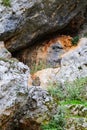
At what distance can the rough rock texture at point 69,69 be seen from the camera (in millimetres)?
12227

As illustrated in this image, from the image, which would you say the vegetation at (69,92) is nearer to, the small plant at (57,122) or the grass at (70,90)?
the grass at (70,90)

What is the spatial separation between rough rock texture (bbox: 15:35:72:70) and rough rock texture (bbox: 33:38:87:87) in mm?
655

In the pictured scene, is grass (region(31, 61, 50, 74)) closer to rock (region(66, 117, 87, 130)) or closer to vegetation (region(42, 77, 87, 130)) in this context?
vegetation (region(42, 77, 87, 130))

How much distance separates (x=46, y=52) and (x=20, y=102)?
20.2 feet

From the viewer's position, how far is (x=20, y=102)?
8320 millimetres

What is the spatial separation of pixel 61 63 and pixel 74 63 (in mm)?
533

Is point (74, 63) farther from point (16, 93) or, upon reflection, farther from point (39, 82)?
point (16, 93)

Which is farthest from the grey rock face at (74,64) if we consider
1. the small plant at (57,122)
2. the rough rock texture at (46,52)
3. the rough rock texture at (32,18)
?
the small plant at (57,122)

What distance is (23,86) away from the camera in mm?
8359

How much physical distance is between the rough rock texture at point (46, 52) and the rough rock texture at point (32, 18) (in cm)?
45

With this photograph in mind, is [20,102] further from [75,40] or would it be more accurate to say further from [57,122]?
[75,40]

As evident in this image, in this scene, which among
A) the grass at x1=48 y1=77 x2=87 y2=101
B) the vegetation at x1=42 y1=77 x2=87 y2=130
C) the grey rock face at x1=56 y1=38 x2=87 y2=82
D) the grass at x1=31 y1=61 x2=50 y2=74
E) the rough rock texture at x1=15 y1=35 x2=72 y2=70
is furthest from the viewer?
the rough rock texture at x1=15 y1=35 x2=72 y2=70

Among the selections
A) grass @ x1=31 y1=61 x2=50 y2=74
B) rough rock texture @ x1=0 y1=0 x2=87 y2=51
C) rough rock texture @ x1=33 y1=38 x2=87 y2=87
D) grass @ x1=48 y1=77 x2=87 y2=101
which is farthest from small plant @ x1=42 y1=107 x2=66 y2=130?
rough rock texture @ x1=0 y1=0 x2=87 y2=51

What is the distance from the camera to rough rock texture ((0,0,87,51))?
12570 millimetres
